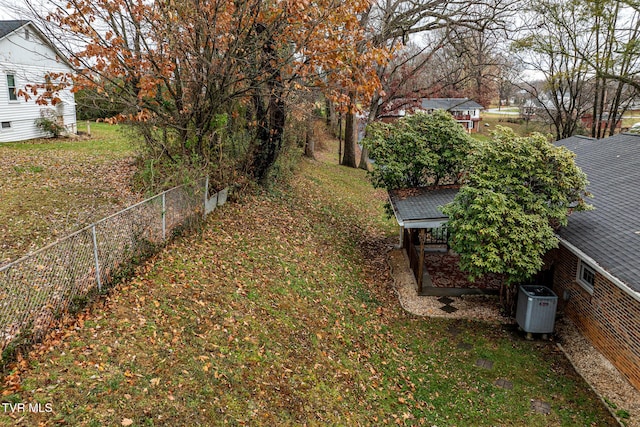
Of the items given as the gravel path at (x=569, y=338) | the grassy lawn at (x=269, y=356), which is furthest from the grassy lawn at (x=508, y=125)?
the grassy lawn at (x=269, y=356)

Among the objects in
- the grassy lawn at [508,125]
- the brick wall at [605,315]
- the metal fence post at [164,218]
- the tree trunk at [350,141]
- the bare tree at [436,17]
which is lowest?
the brick wall at [605,315]

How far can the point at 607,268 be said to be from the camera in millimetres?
8336

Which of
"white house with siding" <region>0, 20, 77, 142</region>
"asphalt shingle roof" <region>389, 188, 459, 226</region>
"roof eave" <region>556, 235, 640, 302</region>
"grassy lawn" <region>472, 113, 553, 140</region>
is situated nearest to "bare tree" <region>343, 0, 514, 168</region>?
"asphalt shingle roof" <region>389, 188, 459, 226</region>

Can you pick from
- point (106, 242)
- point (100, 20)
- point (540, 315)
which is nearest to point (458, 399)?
point (540, 315)

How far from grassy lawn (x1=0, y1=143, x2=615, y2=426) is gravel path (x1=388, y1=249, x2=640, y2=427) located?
28 centimetres

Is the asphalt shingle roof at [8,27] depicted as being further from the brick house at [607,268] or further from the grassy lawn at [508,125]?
the grassy lawn at [508,125]

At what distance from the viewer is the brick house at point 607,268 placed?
8188 mm

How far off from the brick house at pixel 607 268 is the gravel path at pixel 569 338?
0.20m

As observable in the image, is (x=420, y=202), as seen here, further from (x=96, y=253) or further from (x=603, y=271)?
(x=96, y=253)

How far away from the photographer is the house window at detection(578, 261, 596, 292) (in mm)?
9914

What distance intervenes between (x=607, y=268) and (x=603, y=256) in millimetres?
467

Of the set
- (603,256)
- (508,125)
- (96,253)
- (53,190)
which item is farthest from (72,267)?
(508,125)

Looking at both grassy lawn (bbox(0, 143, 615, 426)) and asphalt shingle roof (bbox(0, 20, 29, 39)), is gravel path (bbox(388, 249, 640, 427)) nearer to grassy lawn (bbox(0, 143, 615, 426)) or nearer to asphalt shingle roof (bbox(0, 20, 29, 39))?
grassy lawn (bbox(0, 143, 615, 426))

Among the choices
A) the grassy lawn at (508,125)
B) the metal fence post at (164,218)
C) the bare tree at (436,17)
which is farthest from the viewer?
the grassy lawn at (508,125)
